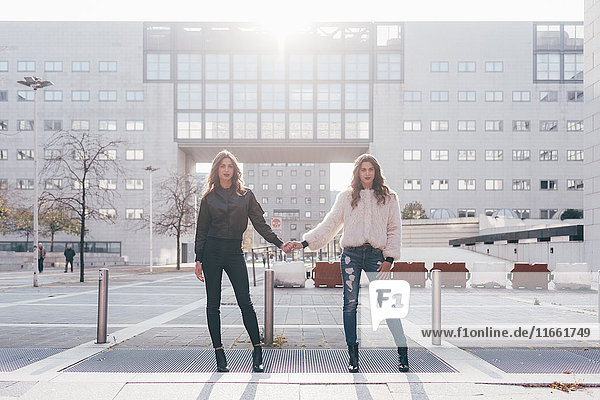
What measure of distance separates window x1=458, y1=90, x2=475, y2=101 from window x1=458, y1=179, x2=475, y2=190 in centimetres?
892

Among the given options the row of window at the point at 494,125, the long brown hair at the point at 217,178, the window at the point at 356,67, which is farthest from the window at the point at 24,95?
the long brown hair at the point at 217,178

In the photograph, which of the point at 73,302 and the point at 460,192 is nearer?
the point at 73,302

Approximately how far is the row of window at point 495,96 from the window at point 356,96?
17.5 ft

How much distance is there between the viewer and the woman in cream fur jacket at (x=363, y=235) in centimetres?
525

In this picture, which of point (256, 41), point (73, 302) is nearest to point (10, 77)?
point (256, 41)

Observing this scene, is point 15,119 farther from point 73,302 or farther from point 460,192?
point 73,302

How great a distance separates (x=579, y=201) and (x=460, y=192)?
13.2 m

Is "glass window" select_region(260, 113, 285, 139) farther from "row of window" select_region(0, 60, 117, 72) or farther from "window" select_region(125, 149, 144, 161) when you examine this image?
"row of window" select_region(0, 60, 117, 72)

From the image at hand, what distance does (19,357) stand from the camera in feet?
19.4

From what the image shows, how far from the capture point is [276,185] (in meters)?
123

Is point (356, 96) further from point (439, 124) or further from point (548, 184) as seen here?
point (548, 184)

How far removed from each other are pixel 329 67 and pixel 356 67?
9.55 feet

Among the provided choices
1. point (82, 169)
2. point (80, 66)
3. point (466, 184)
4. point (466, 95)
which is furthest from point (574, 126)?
point (82, 169)

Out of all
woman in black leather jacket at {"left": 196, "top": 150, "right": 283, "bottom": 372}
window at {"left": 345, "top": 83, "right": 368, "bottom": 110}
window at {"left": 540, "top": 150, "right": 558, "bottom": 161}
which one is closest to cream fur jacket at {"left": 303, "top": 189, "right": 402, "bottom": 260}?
woman in black leather jacket at {"left": 196, "top": 150, "right": 283, "bottom": 372}
